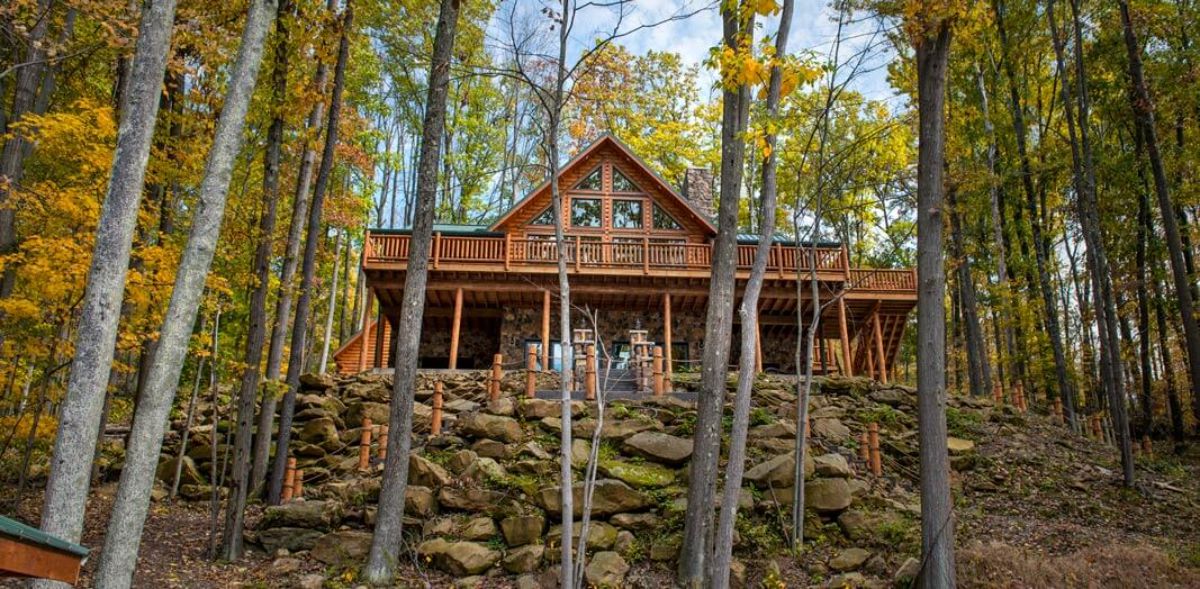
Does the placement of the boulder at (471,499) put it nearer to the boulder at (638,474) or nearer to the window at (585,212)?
the boulder at (638,474)

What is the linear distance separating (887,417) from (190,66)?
43.8ft

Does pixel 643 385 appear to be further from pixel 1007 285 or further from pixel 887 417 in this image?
pixel 1007 285

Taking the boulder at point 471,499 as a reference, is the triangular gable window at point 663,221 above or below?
above

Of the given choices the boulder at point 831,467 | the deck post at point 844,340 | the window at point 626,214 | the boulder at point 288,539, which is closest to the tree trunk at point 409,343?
the boulder at point 288,539

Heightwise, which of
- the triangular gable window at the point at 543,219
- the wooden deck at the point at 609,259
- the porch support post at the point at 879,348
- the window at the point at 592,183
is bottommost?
the porch support post at the point at 879,348

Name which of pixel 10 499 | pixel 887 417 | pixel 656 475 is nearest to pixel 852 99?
pixel 887 417

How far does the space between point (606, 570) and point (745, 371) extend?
293 cm

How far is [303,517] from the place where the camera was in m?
8.98

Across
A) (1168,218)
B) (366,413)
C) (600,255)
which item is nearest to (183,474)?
(366,413)

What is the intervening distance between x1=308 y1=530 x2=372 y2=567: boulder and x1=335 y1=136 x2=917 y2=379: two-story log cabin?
7.66 m

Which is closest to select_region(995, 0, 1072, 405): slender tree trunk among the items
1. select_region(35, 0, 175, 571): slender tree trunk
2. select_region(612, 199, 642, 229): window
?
select_region(612, 199, 642, 229): window

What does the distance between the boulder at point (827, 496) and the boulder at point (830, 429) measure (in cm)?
222

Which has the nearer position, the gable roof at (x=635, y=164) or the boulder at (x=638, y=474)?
the boulder at (x=638, y=474)

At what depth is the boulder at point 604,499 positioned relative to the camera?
357 inches
